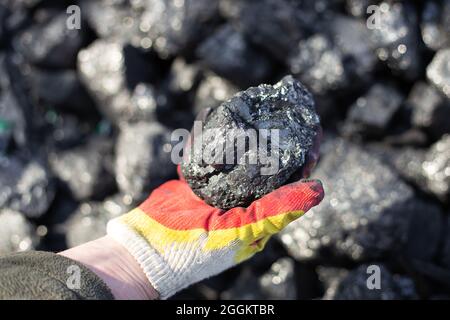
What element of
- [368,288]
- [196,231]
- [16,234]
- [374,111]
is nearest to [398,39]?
[374,111]

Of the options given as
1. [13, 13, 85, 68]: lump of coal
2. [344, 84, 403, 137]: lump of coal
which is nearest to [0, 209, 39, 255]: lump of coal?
[13, 13, 85, 68]: lump of coal

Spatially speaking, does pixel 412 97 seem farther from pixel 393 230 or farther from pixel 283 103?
pixel 283 103

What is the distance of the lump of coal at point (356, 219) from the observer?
98.7 inches

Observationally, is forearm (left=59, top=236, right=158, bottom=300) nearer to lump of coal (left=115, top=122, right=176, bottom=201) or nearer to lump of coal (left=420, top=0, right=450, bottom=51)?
lump of coal (left=115, top=122, right=176, bottom=201)

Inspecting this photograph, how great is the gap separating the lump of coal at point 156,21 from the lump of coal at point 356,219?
107cm

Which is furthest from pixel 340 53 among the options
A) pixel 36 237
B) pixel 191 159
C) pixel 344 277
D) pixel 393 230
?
pixel 36 237

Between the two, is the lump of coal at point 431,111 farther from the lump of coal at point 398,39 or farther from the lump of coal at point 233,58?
the lump of coal at point 233,58

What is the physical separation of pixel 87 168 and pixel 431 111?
6.22ft

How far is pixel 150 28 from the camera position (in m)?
3.01

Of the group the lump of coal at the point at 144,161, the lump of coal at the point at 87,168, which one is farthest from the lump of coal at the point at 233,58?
the lump of coal at the point at 87,168

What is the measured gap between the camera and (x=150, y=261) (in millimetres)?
1773

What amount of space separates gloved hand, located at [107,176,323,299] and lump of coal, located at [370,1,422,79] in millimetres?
1354

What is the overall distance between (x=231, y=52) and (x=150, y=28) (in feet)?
1.70

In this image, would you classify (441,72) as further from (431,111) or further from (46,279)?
(46,279)
